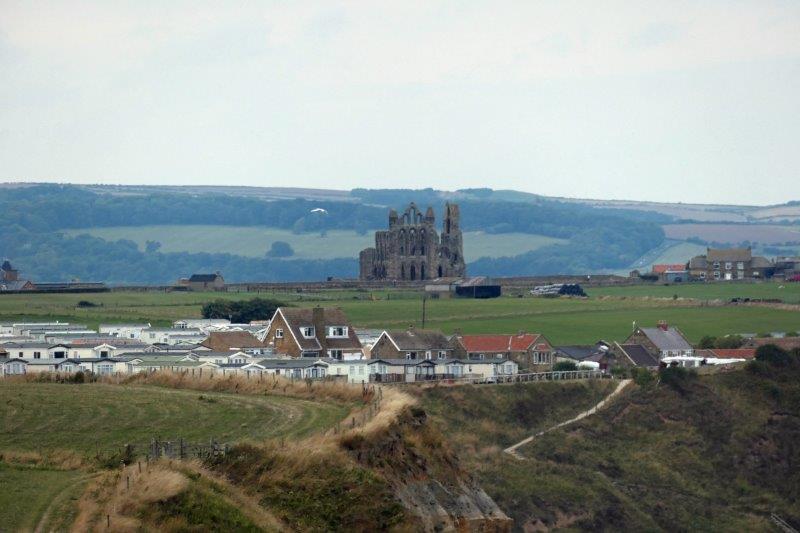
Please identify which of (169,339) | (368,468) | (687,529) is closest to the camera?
(368,468)

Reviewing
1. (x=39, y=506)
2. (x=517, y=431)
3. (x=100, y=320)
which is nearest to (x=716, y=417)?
(x=517, y=431)

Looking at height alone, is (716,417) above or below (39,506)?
below

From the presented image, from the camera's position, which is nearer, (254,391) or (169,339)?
(254,391)

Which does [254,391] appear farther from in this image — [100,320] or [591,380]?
[100,320]

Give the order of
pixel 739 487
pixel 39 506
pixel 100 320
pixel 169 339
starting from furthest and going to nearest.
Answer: pixel 100 320
pixel 169 339
pixel 739 487
pixel 39 506

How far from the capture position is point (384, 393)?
46375mm

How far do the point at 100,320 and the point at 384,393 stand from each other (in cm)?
5954

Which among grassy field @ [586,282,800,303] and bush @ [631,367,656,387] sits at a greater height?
bush @ [631,367,656,387]

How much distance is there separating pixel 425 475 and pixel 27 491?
1045 centimetres

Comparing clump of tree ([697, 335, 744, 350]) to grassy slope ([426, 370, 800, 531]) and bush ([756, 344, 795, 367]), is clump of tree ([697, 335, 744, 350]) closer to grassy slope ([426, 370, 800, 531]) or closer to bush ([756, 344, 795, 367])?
bush ([756, 344, 795, 367])

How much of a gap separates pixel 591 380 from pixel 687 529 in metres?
19.0

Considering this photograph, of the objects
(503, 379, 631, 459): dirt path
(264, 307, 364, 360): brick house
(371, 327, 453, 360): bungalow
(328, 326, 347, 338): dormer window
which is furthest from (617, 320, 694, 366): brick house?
(264, 307, 364, 360): brick house

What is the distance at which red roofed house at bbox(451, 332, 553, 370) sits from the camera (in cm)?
8962

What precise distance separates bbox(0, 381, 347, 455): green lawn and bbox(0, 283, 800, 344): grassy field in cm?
6040
